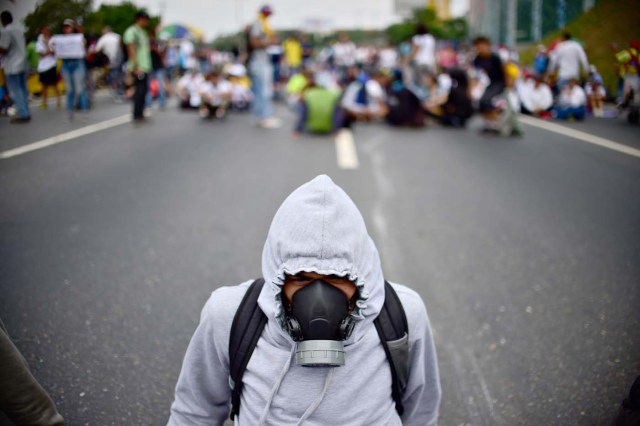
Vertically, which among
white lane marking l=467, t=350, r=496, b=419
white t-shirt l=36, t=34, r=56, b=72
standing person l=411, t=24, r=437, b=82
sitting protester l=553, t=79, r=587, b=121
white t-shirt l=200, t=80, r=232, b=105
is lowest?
white lane marking l=467, t=350, r=496, b=419

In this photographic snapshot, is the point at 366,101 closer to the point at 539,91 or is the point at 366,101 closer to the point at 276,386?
the point at 539,91

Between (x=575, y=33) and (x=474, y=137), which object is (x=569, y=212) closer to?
(x=575, y=33)

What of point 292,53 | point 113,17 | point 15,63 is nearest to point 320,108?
point 113,17

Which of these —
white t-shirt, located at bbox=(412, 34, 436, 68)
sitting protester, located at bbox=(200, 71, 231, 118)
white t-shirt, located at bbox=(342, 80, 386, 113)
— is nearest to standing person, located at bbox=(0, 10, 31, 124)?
sitting protester, located at bbox=(200, 71, 231, 118)

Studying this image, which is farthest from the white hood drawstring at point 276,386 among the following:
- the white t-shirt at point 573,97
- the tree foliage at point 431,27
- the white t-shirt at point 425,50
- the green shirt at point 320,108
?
the tree foliage at point 431,27

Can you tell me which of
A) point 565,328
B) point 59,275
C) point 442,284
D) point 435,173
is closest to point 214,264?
point 59,275

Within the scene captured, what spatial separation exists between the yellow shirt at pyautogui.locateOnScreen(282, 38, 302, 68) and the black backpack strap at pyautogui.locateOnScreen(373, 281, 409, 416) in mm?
22347

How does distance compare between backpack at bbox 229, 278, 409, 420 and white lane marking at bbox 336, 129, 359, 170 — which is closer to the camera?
backpack at bbox 229, 278, 409, 420

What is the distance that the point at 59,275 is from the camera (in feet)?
12.2

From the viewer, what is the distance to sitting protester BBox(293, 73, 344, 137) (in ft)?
35.6

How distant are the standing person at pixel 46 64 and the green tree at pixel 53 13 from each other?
0.03 metres

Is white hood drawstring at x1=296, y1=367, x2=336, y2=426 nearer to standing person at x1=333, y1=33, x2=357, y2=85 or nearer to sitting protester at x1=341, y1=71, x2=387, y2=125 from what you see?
sitting protester at x1=341, y1=71, x2=387, y2=125

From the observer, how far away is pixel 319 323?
1.61 m

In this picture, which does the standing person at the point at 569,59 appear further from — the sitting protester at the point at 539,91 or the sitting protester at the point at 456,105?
the sitting protester at the point at 456,105
